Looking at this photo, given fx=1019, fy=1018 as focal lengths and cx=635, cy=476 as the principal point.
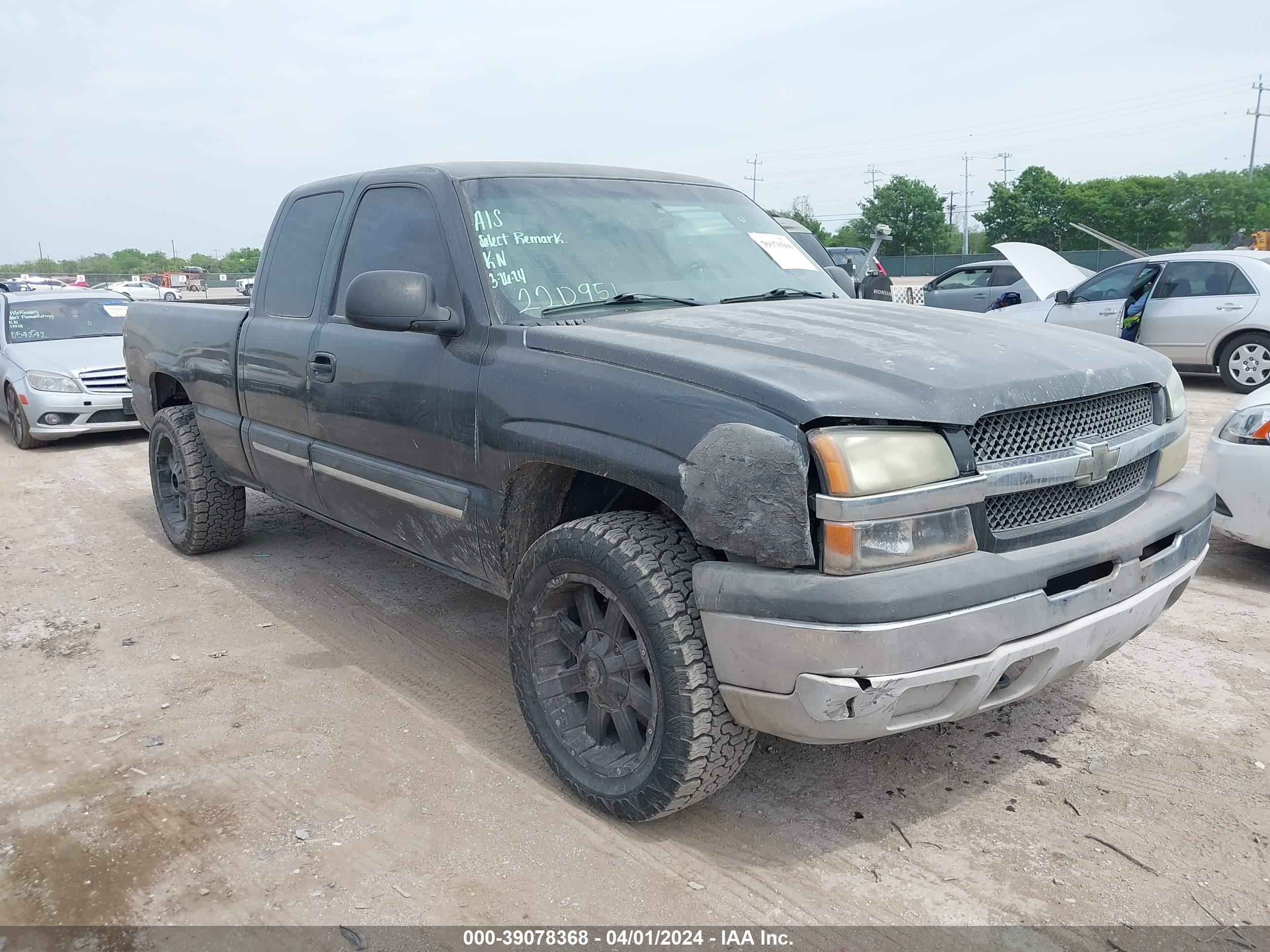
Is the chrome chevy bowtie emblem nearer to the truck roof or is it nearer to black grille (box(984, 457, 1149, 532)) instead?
black grille (box(984, 457, 1149, 532))

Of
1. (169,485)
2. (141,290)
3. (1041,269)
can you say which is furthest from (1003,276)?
(141,290)

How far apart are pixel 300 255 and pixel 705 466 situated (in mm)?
2789

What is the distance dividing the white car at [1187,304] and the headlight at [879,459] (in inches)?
367

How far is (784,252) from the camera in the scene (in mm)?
4188

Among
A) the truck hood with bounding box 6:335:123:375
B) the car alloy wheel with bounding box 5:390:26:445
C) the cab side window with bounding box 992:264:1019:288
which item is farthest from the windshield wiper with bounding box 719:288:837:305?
the cab side window with bounding box 992:264:1019:288

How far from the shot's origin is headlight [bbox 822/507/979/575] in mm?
2354

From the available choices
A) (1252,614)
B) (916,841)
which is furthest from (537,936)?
(1252,614)

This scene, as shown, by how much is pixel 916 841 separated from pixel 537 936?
1066mm

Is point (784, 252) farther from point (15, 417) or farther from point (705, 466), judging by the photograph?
point (15, 417)

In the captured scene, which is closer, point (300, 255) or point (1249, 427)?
point (300, 255)

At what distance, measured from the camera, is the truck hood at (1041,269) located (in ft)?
38.5

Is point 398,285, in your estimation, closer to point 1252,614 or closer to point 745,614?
point 745,614

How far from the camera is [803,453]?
2365 millimetres

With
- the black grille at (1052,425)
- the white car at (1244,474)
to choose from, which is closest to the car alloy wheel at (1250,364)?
the white car at (1244,474)
